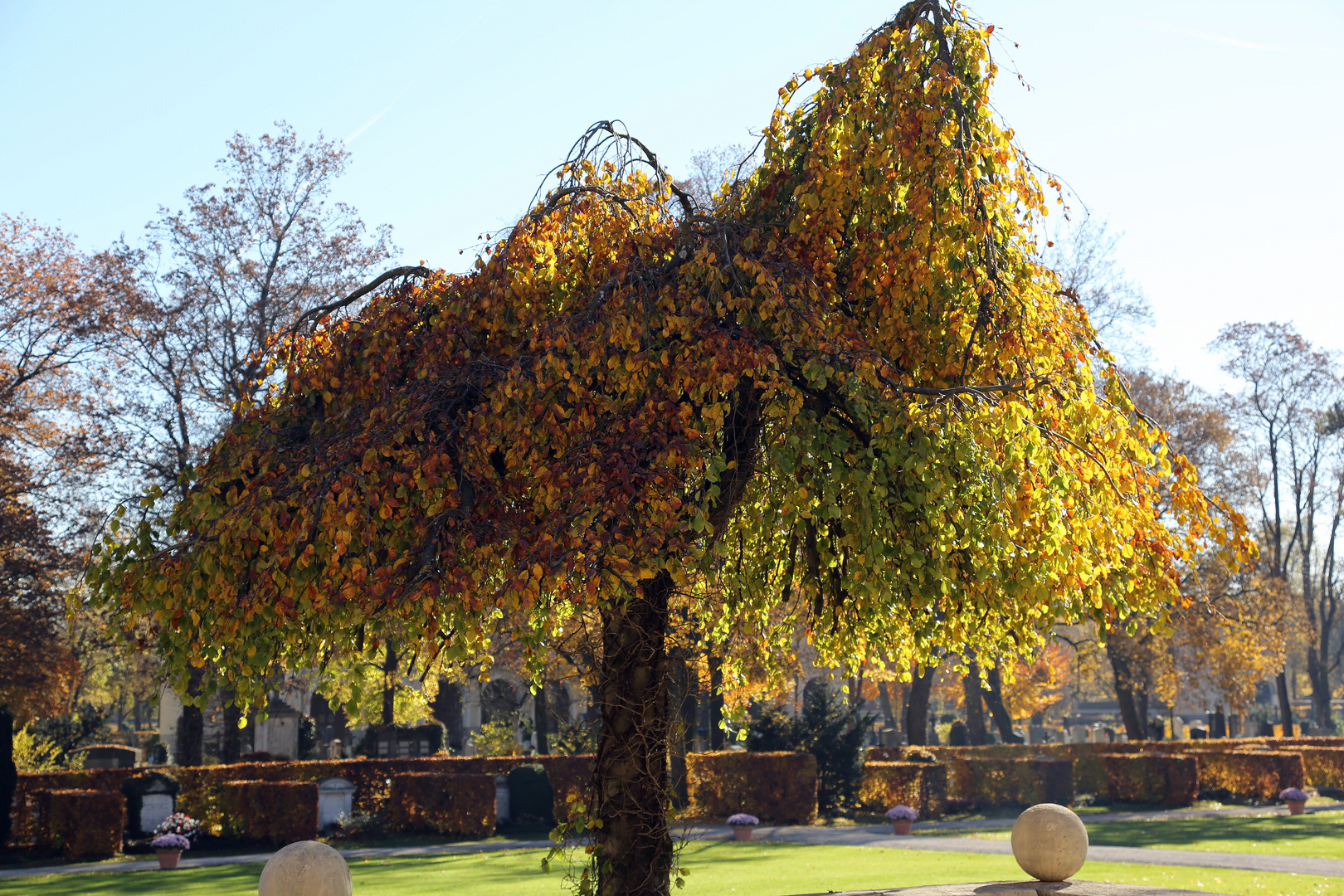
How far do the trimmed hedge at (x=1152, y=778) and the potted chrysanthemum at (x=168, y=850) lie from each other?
2154 centimetres

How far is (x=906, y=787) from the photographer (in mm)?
25578

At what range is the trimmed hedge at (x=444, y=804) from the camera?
22.3m

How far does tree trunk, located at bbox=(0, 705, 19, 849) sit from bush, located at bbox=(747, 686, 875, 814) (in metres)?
15.6

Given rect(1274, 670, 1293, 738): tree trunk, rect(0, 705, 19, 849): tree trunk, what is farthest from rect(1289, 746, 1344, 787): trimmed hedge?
rect(0, 705, 19, 849): tree trunk

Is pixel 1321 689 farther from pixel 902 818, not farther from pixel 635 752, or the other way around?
pixel 635 752

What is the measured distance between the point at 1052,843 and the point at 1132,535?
7.71 ft

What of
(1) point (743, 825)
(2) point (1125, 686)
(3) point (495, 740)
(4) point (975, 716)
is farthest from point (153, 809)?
(4) point (975, 716)

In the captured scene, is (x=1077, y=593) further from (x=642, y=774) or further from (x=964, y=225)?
(x=642, y=774)

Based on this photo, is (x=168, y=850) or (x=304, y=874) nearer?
(x=304, y=874)

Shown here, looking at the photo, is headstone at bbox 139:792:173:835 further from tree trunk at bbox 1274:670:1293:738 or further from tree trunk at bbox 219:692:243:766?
tree trunk at bbox 1274:670:1293:738

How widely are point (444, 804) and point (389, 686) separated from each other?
6141 mm

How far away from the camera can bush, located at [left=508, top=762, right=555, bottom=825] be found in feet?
78.1

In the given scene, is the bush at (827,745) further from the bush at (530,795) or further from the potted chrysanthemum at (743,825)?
the potted chrysanthemum at (743,825)

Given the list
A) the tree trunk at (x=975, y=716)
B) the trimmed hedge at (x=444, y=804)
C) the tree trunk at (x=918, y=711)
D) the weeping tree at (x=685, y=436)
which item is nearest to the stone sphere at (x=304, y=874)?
the weeping tree at (x=685, y=436)
